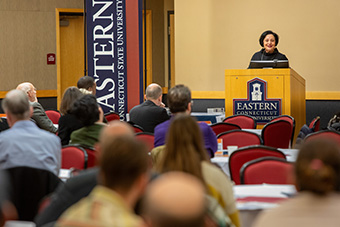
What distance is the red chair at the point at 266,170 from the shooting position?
13.2 feet

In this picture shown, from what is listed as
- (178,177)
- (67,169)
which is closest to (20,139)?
(67,169)

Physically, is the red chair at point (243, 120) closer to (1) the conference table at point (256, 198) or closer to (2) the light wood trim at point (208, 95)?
(1) the conference table at point (256, 198)

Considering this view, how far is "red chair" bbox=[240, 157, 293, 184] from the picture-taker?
4.02 m

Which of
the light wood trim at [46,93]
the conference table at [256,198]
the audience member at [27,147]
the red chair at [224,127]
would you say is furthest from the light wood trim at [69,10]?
the conference table at [256,198]

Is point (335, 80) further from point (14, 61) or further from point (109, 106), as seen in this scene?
point (14, 61)

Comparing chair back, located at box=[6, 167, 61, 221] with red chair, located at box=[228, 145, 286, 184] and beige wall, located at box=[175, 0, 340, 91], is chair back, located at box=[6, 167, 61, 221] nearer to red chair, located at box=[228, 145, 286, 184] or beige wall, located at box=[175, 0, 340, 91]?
red chair, located at box=[228, 145, 286, 184]

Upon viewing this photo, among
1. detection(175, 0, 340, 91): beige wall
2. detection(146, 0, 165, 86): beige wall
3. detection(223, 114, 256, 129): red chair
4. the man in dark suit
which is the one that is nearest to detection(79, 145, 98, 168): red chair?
the man in dark suit

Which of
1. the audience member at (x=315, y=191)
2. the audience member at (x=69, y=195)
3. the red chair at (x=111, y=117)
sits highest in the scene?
the audience member at (x=315, y=191)

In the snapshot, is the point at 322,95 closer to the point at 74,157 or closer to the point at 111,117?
the point at 111,117

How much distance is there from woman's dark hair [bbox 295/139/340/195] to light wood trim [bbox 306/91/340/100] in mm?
10267

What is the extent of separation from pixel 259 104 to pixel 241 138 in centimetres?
274

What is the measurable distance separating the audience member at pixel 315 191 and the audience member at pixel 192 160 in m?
0.73

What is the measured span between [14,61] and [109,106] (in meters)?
4.50

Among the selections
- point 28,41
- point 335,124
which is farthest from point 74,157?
point 28,41
